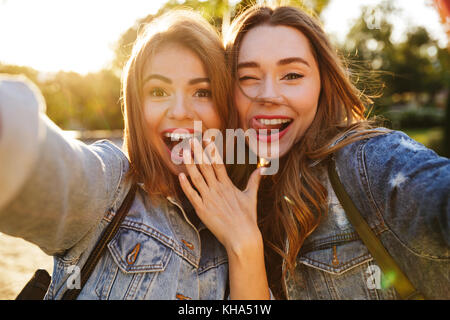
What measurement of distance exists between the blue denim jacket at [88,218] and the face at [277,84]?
0.81m

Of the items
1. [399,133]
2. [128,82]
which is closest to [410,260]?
[399,133]

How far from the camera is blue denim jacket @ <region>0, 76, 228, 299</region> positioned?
103 centimetres

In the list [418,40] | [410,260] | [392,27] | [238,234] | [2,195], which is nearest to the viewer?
[2,195]

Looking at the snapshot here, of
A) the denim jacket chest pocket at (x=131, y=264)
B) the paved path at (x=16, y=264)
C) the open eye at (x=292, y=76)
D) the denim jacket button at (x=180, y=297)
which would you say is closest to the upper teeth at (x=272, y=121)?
the open eye at (x=292, y=76)

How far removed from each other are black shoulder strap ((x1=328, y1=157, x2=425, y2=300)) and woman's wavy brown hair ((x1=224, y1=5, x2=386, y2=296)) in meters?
0.17

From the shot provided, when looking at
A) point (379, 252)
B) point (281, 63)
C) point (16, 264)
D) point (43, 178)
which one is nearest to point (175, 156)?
point (281, 63)

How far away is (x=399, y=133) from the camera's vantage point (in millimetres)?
1769

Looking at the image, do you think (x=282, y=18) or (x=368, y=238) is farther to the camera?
(x=282, y=18)

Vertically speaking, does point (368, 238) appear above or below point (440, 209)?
below

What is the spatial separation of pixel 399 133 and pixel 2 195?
1753 millimetres

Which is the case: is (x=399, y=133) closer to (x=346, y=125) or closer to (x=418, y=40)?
(x=346, y=125)

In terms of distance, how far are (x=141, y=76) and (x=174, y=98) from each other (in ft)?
0.83

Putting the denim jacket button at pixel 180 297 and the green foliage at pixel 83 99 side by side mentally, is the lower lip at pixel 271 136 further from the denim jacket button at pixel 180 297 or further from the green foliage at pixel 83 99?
the green foliage at pixel 83 99
